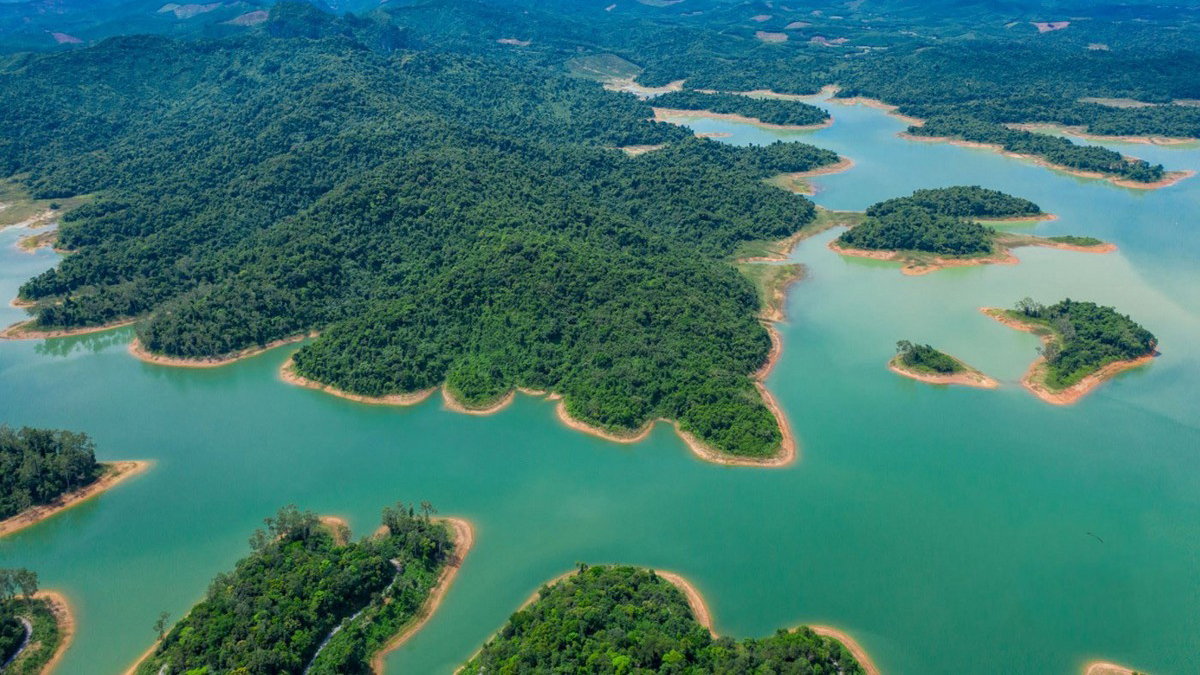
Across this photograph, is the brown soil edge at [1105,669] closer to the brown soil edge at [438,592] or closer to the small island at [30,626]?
the brown soil edge at [438,592]

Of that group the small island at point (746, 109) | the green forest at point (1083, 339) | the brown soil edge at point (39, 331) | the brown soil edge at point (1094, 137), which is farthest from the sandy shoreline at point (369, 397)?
the brown soil edge at point (1094, 137)

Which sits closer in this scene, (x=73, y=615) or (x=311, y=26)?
(x=73, y=615)

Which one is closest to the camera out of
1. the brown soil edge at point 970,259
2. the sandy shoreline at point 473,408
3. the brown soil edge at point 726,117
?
the sandy shoreline at point 473,408

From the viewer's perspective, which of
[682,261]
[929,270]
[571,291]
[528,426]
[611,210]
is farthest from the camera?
[611,210]

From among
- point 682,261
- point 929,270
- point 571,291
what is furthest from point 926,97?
point 571,291

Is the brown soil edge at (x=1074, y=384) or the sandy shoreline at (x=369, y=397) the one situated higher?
the sandy shoreline at (x=369, y=397)

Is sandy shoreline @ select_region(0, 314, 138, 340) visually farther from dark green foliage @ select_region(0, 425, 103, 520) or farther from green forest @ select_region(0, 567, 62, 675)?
green forest @ select_region(0, 567, 62, 675)

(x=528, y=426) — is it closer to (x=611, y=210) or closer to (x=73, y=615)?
(x=73, y=615)

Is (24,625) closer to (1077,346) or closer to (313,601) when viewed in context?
(313,601)

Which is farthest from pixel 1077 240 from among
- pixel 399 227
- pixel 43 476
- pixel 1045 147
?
pixel 43 476
